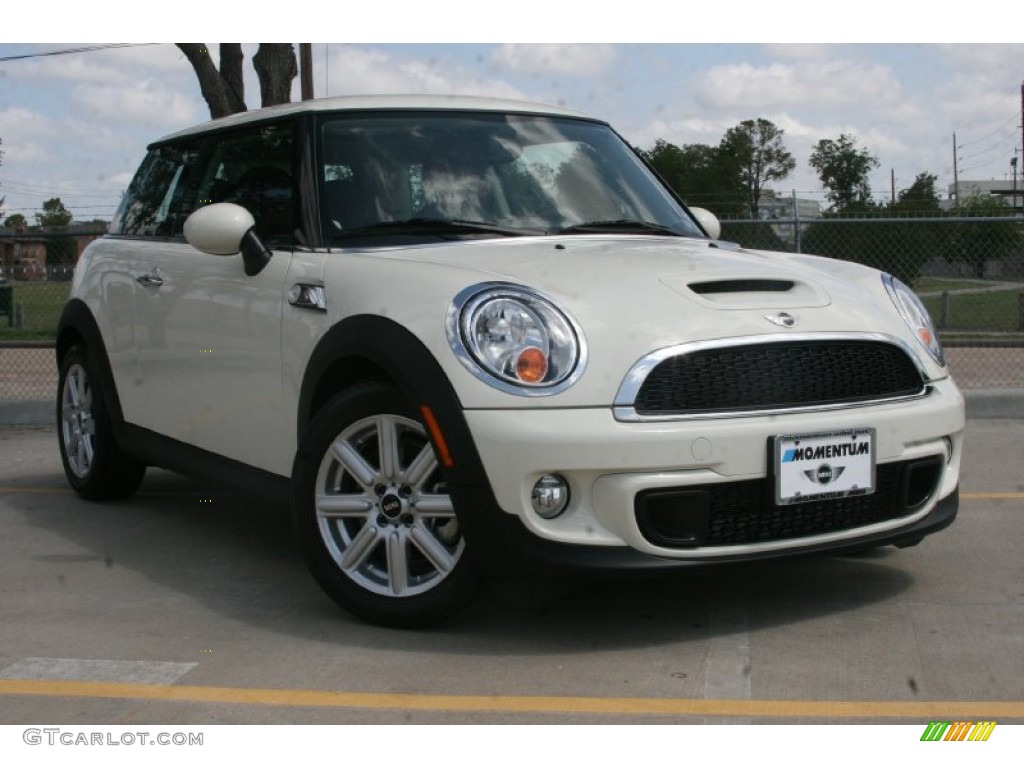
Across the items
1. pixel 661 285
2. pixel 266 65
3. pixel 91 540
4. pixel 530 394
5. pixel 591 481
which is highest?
pixel 266 65

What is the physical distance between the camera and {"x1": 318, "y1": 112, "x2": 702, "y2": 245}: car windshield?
4613 millimetres

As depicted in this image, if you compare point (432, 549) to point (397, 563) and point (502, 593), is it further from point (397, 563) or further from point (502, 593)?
point (502, 593)

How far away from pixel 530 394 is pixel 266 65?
1251cm

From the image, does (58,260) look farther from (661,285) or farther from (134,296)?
(661,285)

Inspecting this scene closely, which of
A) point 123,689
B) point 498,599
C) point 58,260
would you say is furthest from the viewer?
point 58,260

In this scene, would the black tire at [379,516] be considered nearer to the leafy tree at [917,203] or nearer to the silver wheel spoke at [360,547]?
the silver wheel spoke at [360,547]

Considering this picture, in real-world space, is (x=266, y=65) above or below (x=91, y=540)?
above

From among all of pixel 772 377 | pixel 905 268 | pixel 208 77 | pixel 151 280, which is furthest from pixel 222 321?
pixel 208 77

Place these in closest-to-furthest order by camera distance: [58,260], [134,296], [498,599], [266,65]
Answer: [498,599]
[134,296]
[58,260]
[266,65]

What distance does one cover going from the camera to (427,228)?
457cm

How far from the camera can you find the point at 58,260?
11.4 meters

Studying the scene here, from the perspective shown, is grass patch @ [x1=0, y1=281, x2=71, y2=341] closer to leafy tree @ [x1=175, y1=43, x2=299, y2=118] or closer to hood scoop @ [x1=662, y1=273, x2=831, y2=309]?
leafy tree @ [x1=175, y1=43, x2=299, y2=118]

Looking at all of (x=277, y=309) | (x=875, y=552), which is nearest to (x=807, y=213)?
(x=875, y=552)

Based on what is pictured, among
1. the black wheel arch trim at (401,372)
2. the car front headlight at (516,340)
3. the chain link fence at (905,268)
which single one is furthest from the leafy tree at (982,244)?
the car front headlight at (516,340)
